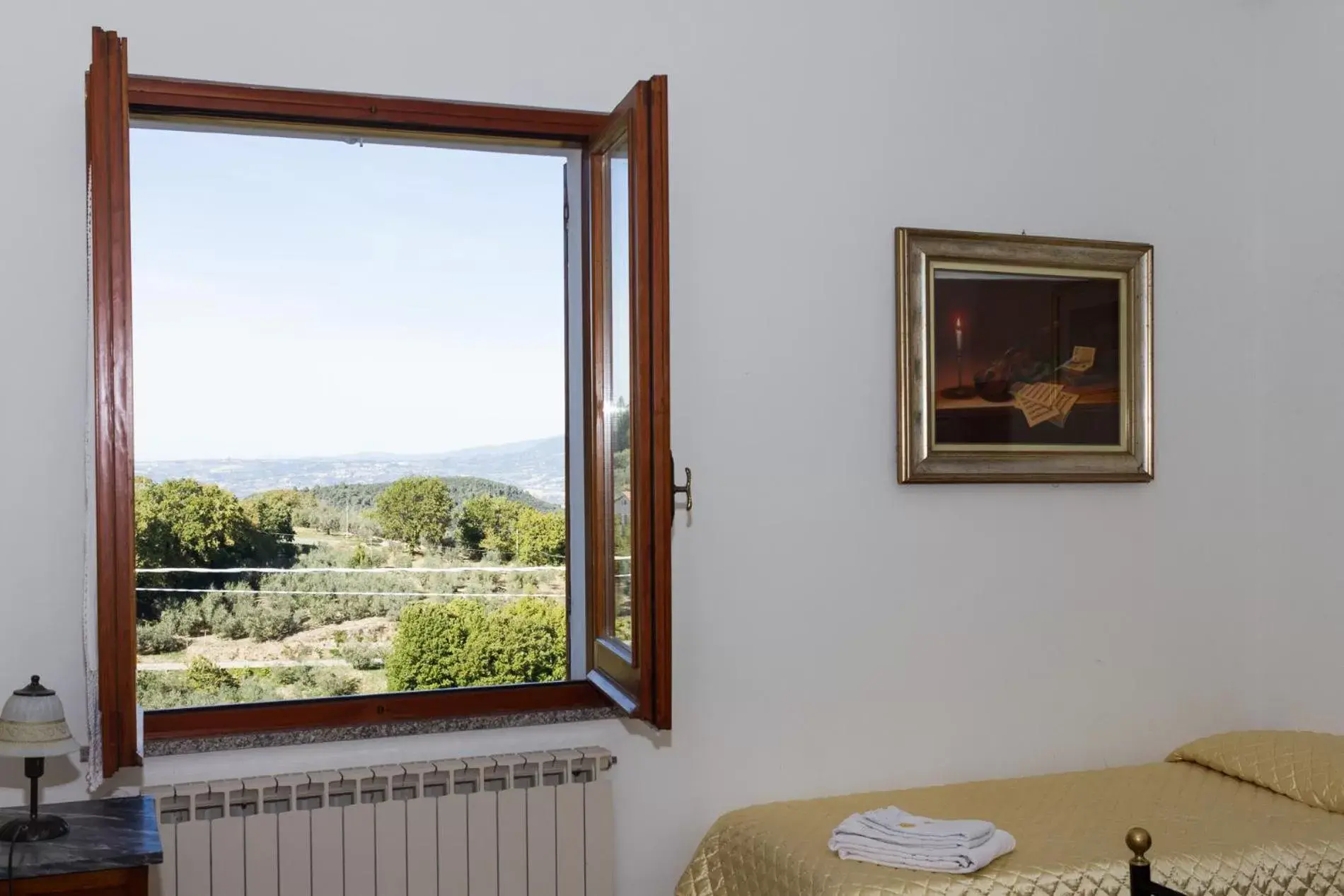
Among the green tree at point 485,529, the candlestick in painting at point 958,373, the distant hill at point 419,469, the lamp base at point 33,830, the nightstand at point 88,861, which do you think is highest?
the candlestick in painting at point 958,373

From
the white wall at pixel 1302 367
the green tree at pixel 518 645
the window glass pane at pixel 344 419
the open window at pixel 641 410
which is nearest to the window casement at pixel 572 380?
the open window at pixel 641 410

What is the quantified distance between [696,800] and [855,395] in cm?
112

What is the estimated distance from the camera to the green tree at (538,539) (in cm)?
374

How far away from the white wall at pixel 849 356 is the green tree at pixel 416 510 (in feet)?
3.36

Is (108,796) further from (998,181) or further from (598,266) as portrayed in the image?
(998,181)

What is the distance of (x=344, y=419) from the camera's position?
3.59m

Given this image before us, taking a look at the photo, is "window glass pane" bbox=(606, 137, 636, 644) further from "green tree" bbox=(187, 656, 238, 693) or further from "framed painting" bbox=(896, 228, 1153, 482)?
"green tree" bbox=(187, 656, 238, 693)

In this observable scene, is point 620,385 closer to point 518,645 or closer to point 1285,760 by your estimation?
point 518,645

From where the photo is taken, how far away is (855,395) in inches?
124

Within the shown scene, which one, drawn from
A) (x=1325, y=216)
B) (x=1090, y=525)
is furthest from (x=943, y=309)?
(x=1325, y=216)

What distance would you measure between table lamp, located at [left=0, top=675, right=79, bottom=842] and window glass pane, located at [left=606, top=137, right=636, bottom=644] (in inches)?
44.6

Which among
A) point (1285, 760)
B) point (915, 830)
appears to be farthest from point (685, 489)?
point (1285, 760)

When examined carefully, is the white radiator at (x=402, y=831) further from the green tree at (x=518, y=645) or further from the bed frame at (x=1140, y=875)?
the bed frame at (x=1140, y=875)

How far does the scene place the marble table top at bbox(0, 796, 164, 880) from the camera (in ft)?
6.56
